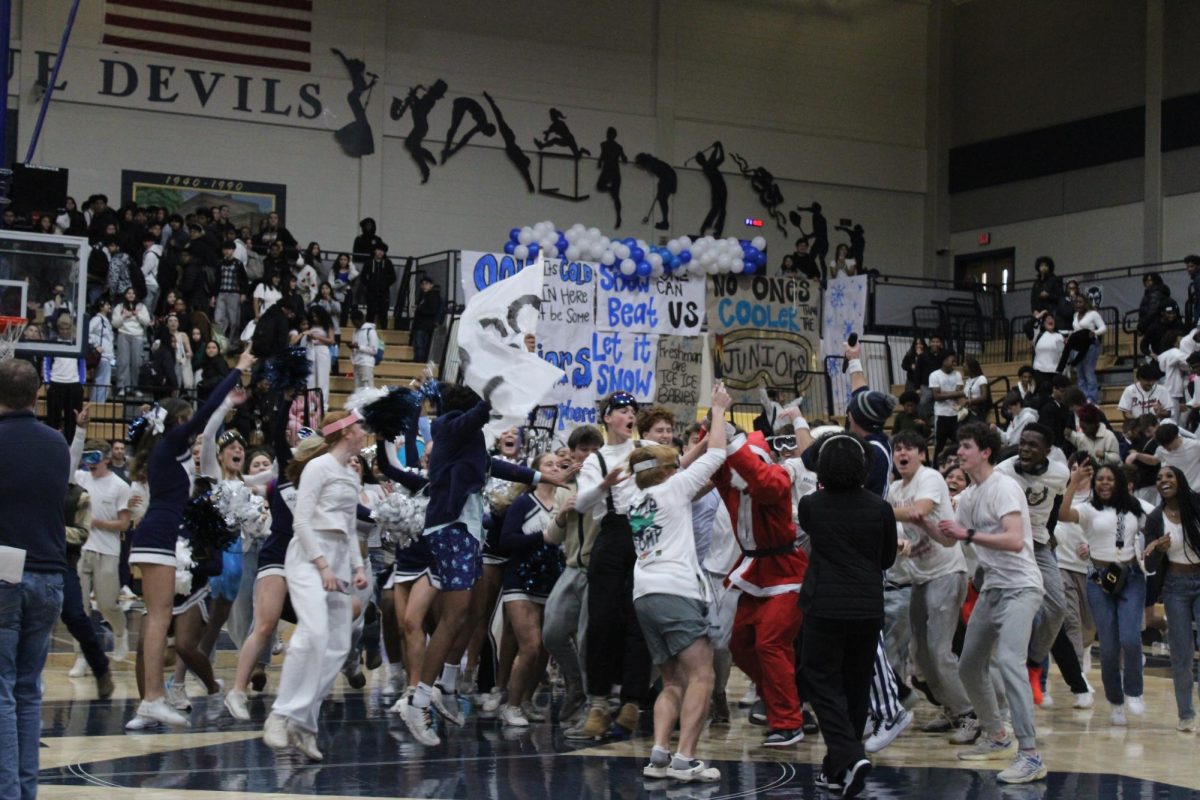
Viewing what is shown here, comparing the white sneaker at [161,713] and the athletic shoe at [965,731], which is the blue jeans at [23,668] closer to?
the white sneaker at [161,713]

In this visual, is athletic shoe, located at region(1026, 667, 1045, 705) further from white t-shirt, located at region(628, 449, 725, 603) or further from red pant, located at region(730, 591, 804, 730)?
white t-shirt, located at region(628, 449, 725, 603)

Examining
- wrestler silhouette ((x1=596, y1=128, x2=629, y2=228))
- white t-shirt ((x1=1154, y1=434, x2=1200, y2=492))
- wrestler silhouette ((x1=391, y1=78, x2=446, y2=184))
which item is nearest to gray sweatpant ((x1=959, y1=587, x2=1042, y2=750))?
white t-shirt ((x1=1154, y1=434, x2=1200, y2=492))

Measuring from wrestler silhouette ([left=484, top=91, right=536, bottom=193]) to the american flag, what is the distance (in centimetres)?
369

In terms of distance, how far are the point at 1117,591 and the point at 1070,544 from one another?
0.99 m

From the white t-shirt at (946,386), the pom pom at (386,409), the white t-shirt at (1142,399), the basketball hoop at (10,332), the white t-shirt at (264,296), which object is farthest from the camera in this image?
the white t-shirt at (264,296)

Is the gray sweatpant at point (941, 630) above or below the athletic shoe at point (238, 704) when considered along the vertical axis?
above

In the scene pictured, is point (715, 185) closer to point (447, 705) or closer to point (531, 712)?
point (531, 712)

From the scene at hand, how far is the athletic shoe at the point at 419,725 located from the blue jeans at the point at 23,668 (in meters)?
2.88

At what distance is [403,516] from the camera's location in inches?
389

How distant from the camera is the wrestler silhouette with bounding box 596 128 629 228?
3209 cm

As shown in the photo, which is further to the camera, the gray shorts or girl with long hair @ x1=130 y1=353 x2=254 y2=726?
girl with long hair @ x1=130 y1=353 x2=254 y2=726

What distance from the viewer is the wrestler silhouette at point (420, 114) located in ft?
99.9

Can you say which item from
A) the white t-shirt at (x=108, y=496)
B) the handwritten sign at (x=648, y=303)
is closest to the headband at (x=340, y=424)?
the white t-shirt at (x=108, y=496)

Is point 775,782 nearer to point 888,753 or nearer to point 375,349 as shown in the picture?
point 888,753
